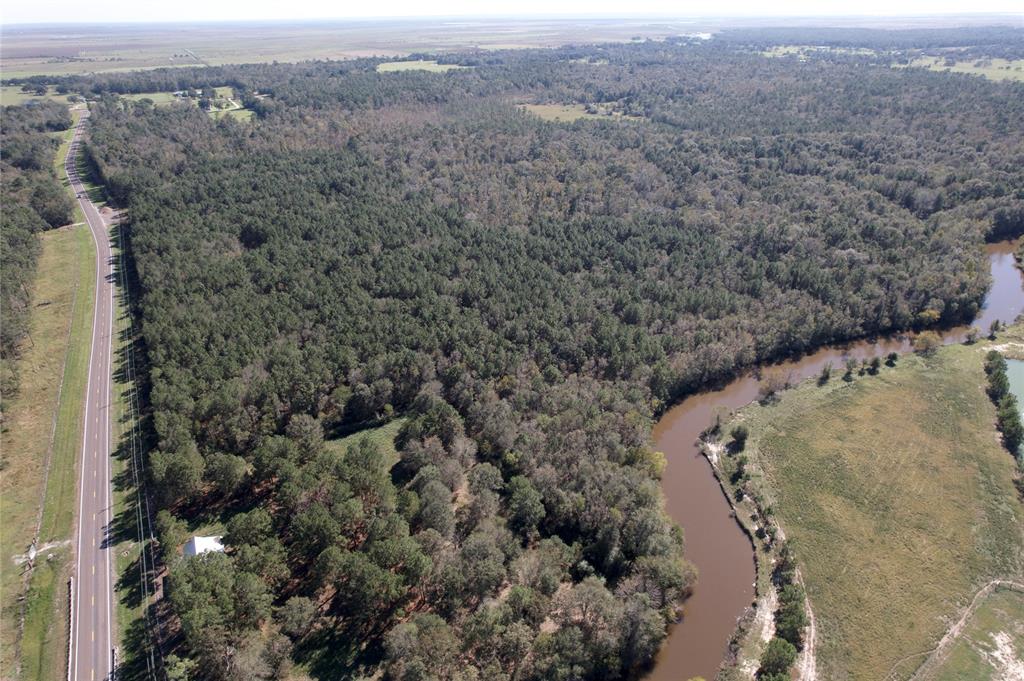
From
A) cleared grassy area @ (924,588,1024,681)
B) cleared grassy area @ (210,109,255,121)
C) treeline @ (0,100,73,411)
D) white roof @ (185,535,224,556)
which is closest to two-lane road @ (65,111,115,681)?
white roof @ (185,535,224,556)

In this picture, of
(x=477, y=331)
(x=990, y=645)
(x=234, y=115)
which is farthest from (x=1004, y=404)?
(x=234, y=115)

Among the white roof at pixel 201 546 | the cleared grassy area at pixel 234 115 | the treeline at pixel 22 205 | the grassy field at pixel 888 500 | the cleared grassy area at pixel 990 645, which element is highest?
the cleared grassy area at pixel 234 115

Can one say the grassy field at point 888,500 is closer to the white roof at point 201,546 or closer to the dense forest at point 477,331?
the dense forest at point 477,331

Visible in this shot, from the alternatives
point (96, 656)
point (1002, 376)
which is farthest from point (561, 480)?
point (1002, 376)

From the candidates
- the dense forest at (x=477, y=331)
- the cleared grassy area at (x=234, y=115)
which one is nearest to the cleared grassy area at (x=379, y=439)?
the dense forest at (x=477, y=331)

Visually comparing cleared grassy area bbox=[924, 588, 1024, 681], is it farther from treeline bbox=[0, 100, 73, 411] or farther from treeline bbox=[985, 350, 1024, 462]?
treeline bbox=[0, 100, 73, 411]

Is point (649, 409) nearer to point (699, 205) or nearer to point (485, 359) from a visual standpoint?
point (485, 359)
